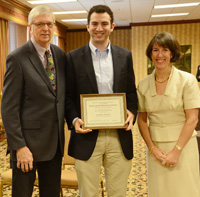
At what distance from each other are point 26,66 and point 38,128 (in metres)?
0.46

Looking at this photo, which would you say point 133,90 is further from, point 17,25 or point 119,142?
point 17,25

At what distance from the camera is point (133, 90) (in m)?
2.09

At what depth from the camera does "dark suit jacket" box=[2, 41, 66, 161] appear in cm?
180

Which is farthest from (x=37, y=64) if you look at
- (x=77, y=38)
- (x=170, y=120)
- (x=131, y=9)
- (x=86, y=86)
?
(x=77, y=38)

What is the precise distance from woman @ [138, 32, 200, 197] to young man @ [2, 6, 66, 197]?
2.29 feet

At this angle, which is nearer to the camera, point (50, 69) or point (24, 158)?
point (24, 158)

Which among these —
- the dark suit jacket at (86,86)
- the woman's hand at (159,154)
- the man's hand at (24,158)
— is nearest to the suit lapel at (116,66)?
the dark suit jacket at (86,86)

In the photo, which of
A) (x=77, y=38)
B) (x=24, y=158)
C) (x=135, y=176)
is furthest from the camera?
(x=77, y=38)

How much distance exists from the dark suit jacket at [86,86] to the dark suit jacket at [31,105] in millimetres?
83

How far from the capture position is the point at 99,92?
1959 mm

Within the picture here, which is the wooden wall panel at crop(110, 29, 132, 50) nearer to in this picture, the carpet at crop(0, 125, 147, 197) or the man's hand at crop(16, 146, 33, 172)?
the carpet at crop(0, 125, 147, 197)

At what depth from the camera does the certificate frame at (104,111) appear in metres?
1.87

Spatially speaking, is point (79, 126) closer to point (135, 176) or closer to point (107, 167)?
point (107, 167)

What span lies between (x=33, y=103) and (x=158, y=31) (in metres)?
10.3
